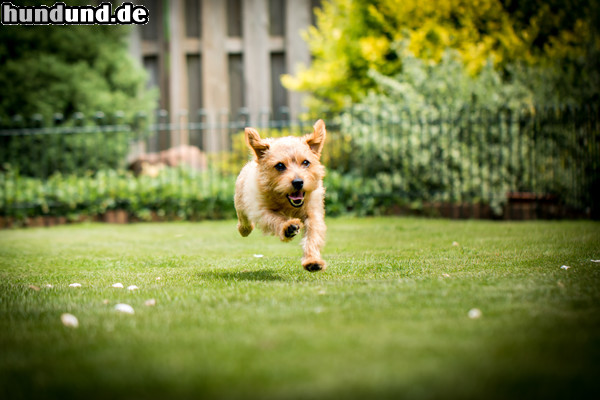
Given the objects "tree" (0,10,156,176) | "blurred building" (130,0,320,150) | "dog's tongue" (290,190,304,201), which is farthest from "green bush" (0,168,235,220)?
"blurred building" (130,0,320,150)

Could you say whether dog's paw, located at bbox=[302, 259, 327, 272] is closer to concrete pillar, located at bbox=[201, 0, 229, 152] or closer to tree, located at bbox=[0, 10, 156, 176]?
tree, located at bbox=[0, 10, 156, 176]

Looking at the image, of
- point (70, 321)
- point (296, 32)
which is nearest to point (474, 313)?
point (70, 321)

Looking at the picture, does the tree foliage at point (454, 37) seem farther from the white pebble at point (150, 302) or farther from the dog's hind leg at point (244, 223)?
the white pebble at point (150, 302)

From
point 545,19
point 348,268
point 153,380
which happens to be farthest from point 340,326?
point 545,19

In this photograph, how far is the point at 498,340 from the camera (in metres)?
2.36

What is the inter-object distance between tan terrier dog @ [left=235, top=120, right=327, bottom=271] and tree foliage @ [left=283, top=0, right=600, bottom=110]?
7.21m

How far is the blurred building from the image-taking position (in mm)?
17344

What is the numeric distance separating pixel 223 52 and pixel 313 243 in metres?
14.4

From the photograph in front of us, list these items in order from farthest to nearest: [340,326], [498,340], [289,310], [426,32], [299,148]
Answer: [426,32] → [299,148] → [289,310] → [340,326] → [498,340]

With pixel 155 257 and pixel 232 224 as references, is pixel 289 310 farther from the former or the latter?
pixel 232 224

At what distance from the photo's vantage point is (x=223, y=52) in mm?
17562

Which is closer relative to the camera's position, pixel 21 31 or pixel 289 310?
pixel 289 310

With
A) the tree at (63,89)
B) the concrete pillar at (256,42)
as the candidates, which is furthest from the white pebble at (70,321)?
the concrete pillar at (256,42)

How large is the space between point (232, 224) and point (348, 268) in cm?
516
